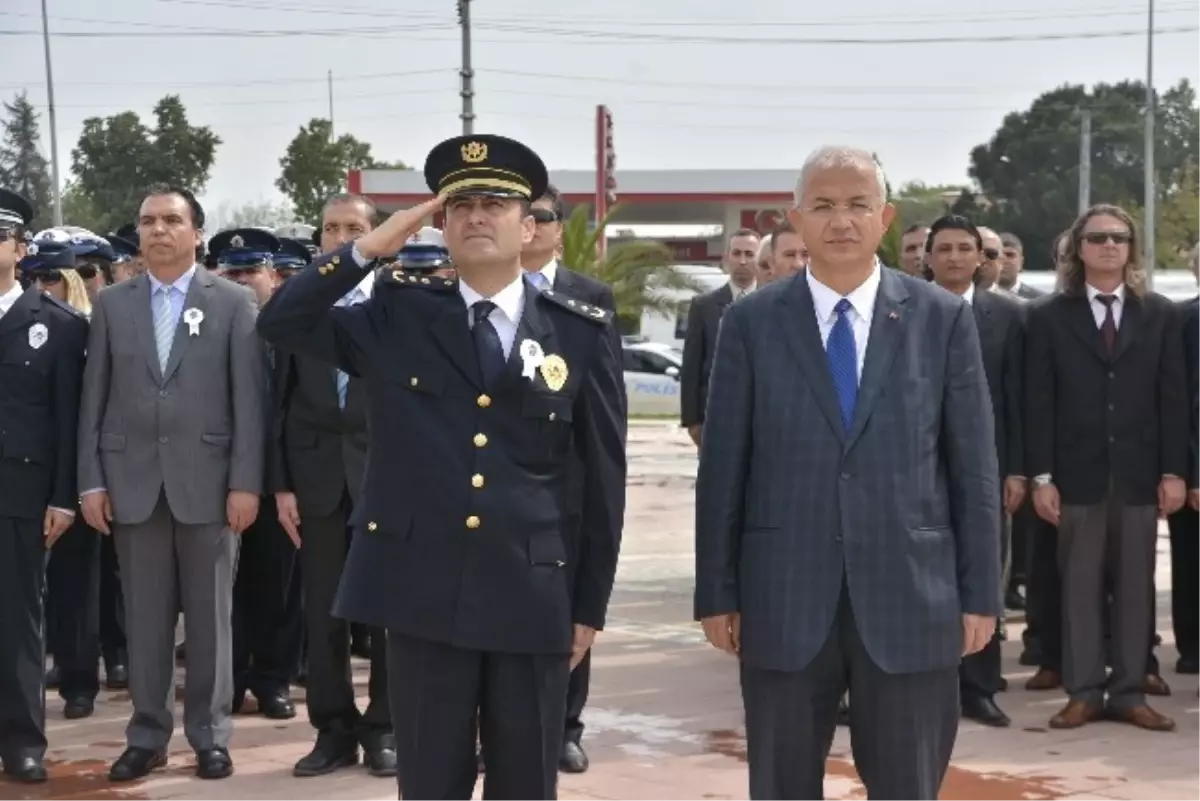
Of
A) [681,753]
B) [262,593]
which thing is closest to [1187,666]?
[681,753]

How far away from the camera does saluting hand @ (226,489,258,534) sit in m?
7.20

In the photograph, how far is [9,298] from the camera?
7328 mm

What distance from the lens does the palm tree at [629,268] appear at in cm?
3259

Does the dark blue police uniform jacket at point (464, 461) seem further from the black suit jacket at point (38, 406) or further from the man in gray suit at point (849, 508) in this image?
the black suit jacket at point (38, 406)

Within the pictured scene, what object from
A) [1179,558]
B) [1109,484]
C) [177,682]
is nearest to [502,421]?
[1109,484]

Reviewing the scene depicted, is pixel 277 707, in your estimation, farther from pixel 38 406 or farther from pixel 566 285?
pixel 566 285

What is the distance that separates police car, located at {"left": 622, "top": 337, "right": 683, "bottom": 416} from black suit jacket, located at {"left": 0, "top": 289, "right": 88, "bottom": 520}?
27570 mm

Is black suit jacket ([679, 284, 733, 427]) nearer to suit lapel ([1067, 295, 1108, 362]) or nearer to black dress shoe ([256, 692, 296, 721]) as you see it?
suit lapel ([1067, 295, 1108, 362])

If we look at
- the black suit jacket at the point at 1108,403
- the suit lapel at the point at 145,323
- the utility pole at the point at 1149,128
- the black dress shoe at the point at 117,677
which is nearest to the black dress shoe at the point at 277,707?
the black dress shoe at the point at 117,677

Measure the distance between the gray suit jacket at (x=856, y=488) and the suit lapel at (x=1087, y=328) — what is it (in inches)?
138

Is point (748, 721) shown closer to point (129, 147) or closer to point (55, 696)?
point (55, 696)

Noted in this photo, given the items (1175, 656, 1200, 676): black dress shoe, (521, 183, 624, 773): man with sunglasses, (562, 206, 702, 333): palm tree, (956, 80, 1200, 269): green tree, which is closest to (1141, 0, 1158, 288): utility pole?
(562, 206, 702, 333): palm tree

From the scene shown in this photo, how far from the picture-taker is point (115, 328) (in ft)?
23.7

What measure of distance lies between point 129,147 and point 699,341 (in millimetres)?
29857
